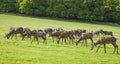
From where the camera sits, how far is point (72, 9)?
96562 millimetres

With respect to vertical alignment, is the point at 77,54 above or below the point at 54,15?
above

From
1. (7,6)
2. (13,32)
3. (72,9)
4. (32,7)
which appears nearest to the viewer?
(13,32)

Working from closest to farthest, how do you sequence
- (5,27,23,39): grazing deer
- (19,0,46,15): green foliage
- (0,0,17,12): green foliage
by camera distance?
(5,27,23,39): grazing deer → (19,0,46,15): green foliage → (0,0,17,12): green foliage

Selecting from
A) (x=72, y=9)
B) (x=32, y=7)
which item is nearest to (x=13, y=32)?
(x=72, y=9)

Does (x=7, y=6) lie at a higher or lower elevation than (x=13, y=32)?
lower

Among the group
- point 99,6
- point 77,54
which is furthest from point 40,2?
point 77,54

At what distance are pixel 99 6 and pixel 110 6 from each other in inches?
126

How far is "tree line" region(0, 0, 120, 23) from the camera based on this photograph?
9525 centimetres

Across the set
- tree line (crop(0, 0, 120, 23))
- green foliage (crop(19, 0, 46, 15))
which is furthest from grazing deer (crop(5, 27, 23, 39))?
green foliage (crop(19, 0, 46, 15))

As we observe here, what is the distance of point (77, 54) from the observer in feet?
92.0

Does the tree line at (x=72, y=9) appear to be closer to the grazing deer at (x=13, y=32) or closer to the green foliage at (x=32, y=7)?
the green foliage at (x=32, y=7)

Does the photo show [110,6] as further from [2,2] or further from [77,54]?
[77,54]

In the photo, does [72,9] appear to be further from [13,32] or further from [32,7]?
[13,32]

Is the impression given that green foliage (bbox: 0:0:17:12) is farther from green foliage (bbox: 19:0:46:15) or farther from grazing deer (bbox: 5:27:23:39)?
grazing deer (bbox: 5:27:23:39)
